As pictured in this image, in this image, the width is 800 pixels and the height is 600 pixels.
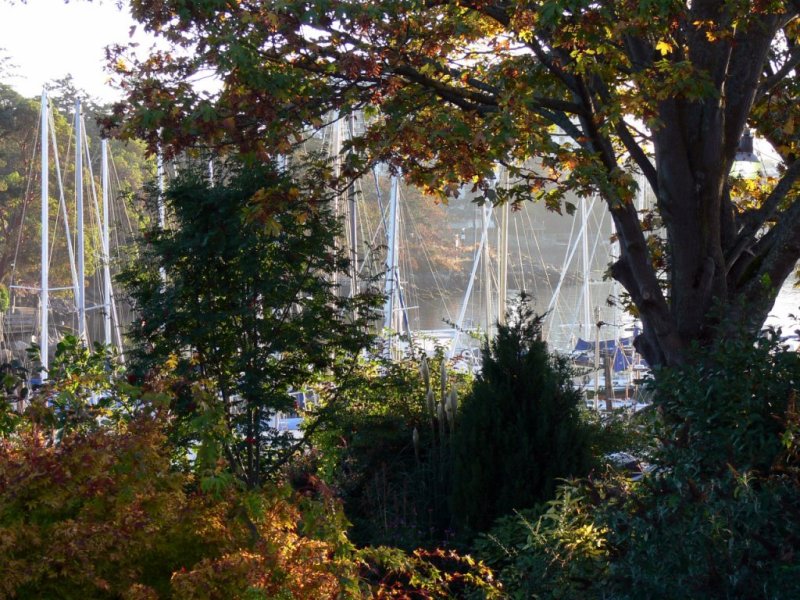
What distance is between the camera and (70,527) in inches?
139

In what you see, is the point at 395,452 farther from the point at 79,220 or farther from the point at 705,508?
the point at 79,220

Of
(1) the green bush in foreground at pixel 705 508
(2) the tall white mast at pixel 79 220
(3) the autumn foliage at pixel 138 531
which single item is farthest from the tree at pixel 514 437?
(2) the tall white mast at pixel 79 220

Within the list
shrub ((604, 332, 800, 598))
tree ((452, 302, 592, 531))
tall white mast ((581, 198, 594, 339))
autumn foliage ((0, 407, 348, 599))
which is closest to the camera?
autumn foliage ((0, 407, 348, 599))

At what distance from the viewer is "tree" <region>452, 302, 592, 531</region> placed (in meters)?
7.16

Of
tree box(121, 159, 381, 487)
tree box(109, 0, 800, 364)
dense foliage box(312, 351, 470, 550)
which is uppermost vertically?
tree box(109, 0, 800, 364)

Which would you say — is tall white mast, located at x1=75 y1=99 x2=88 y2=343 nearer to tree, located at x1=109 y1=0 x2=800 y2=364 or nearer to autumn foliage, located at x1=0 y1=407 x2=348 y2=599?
tree, located at x1=109 y1=0 x2=800 y2=364

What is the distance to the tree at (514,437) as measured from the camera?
7.16 m

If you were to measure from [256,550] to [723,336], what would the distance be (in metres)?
2.68

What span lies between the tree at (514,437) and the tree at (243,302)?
2.11m

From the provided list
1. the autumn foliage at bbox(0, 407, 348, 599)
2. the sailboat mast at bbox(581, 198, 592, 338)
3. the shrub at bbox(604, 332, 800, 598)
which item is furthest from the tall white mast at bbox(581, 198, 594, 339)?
the autumn foliage at bbox(0, 407, 348, 599)

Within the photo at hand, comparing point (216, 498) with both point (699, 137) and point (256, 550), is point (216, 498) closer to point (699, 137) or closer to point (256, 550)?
point (256, 550)

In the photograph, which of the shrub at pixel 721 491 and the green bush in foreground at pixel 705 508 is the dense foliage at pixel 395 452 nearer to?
the green bush in foreground at pixel 705 508

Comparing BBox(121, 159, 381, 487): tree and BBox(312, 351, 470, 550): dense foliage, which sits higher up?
BBox(121, 159, 381, 487): tree

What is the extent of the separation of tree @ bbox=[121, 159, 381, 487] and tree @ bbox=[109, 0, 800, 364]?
936mm
